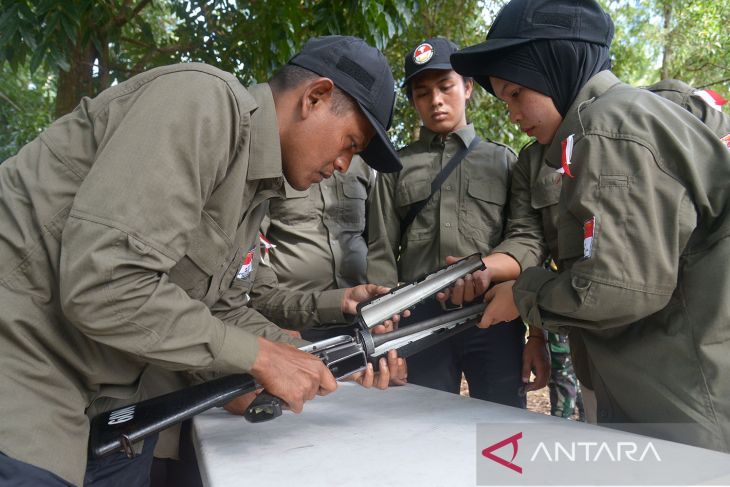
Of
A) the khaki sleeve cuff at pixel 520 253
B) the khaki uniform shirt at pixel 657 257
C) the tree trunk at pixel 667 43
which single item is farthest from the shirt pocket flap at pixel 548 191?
the tree trunk at pixel 667 43

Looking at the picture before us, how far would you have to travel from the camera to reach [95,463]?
1.60 metres

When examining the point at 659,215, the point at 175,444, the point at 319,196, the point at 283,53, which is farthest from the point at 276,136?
the point at 283,53

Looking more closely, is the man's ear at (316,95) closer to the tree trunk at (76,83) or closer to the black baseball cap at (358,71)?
the black baseball cap at (358,71)

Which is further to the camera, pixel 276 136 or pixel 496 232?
pixel 496 232

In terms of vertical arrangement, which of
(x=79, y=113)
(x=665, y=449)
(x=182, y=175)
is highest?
(x=79, y=113)

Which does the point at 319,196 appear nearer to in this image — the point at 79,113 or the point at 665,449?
the point at 79,113

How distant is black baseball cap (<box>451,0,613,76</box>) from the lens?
185 cm

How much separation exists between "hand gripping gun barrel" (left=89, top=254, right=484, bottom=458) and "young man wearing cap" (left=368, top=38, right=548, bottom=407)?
1.71 feet

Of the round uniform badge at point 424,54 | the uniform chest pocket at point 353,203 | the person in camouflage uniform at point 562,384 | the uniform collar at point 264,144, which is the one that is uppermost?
the round uniform badge at point 424,54

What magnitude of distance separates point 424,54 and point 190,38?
239cm

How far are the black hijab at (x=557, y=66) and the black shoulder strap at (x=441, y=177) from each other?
952mm

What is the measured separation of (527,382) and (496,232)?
71 centimetres

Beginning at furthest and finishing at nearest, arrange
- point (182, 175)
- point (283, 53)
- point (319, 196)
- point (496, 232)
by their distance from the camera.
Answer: point (283, 53) → point (319, 196) → point (496, 232) → point (182, 175)

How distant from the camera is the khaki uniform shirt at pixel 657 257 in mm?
1402
